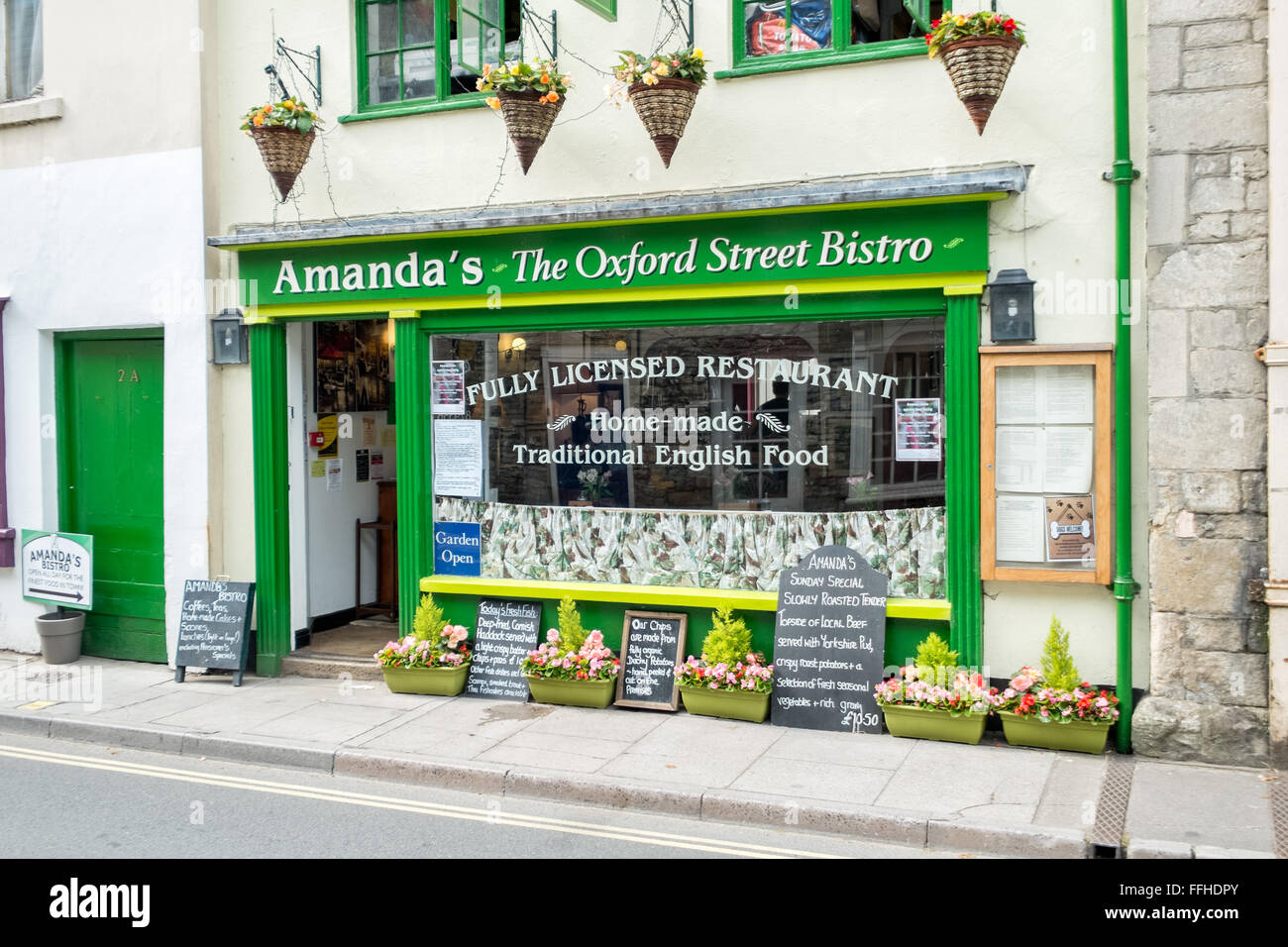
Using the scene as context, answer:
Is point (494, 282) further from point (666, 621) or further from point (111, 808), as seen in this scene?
point (111, 808)

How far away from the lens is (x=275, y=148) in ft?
29.8

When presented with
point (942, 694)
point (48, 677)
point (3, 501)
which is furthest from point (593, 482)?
point (3, 501)

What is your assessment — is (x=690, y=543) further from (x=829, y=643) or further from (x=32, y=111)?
(x=32, y=111)

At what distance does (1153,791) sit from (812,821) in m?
1.91

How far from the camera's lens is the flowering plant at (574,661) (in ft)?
27.6

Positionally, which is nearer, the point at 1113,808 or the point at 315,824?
the point at 1113,808

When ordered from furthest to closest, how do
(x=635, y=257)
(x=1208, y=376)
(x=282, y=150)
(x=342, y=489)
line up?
1. (x=342, y=489)
2. (x=282, y=150)
3. (x=635, y=257)
4. (x=1208, y=376)

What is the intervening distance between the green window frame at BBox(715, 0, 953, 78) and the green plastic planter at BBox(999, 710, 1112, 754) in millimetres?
4336

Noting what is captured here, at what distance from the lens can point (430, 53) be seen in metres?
9.28

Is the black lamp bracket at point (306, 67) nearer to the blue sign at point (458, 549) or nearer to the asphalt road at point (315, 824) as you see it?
the blue sign at point (458, 549)

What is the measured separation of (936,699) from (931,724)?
19 centimetres

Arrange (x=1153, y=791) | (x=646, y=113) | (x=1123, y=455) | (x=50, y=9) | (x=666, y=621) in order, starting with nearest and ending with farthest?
1. (x=1153, y=791)
2. (x=1123, y=455)
3. (x=646, y=113)
4. (x=666, y=621)
5. (x=50, y=9)

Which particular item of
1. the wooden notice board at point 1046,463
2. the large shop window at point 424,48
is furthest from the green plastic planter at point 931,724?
the large shop window at point 424,48

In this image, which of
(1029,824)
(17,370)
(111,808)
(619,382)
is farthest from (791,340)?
(17,370)
